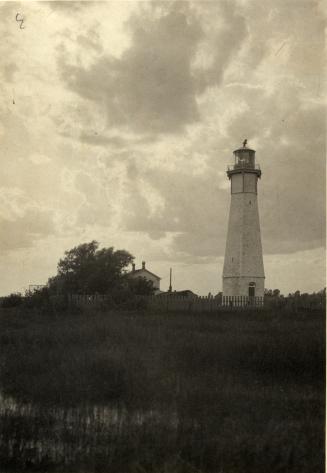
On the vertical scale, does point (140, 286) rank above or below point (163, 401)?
above

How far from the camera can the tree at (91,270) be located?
2662 centimetres

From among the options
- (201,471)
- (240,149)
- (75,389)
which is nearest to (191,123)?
(75,389)

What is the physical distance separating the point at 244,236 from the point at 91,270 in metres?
8.56

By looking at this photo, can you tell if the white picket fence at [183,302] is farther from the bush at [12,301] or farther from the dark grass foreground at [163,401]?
the dark grass foreground at [163,401]

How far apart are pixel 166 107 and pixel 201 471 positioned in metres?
9.69

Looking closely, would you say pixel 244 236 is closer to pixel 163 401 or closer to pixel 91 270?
pixel 91 270

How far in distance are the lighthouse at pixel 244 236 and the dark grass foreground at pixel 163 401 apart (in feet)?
40.6

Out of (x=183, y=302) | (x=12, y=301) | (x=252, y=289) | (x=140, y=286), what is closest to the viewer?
(x=183, y=302)

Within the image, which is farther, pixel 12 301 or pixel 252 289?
pixel 252 289

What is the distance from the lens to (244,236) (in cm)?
2628

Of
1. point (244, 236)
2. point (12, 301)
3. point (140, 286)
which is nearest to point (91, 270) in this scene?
point (140, 286)

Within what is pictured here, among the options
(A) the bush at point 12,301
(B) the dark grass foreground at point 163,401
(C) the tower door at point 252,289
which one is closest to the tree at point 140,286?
(C) the tower door at point 252,289

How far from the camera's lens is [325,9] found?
7.71 meters

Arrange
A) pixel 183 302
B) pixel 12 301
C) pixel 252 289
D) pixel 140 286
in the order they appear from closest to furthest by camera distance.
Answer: pixel 183 302
pixel 12 301
pixel 252 289
pixel 140 286
